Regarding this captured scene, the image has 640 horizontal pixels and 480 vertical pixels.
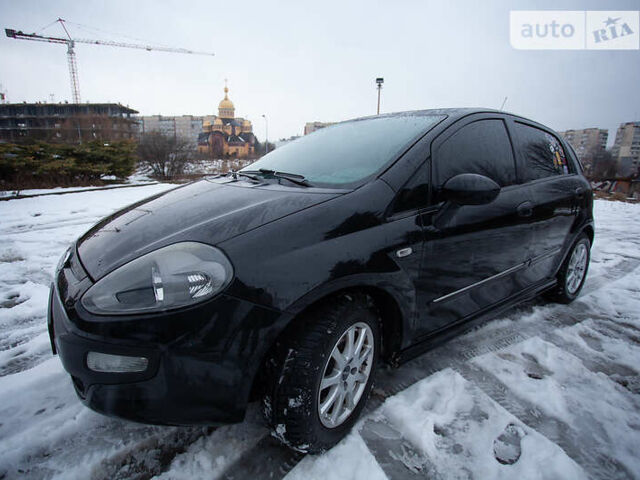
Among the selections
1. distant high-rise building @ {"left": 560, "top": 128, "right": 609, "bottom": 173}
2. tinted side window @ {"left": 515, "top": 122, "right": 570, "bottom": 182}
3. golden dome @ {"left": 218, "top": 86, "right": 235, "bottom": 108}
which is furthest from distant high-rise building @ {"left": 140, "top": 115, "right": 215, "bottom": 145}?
tinted side window @ {"left": 515, "top": 122, "right": 570, "bottom": 182}

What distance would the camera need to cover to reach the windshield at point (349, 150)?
1824mm

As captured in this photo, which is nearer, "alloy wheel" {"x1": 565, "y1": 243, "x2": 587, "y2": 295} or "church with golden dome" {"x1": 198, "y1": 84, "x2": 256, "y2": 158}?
"alloy wheel" {"x1": 565, "y1": 243, "x2": 587, "y2": 295}

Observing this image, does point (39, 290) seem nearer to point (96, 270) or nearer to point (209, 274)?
point (96, 270)

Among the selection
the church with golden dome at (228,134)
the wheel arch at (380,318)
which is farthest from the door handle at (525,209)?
the church with golden dome at (228,134)

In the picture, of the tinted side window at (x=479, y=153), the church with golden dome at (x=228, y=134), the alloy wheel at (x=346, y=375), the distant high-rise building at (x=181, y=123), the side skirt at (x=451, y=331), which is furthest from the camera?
the distant high-rise building at (x=181, y=123)

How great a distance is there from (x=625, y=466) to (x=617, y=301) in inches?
90.7

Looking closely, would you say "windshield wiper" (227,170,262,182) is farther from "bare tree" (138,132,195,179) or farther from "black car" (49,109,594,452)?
"bare tree" (138,132,195,179)

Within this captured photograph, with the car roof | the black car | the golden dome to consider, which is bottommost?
the black car

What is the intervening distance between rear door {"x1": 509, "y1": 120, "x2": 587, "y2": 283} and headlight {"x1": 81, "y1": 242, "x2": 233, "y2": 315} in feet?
7.23

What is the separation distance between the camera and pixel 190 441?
5.10 ft

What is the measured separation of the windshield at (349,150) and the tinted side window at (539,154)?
863 mm

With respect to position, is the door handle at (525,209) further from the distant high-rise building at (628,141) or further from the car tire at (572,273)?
the distant high-rise building at (628,141)

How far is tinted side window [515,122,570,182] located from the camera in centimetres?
248

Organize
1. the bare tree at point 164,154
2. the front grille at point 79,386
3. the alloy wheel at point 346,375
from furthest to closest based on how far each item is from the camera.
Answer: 1. the bare tree at point 164,154
2. the alloy wheel at point 346,375
3. the front grille at point 79,386
